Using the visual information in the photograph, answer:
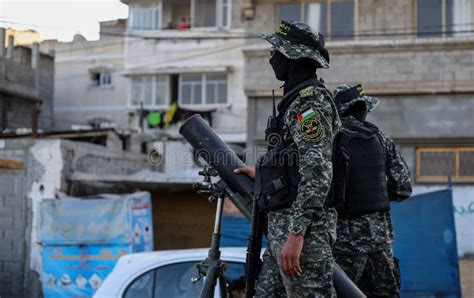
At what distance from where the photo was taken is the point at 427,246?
22.1 ft

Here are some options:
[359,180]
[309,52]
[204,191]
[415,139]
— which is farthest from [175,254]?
[415,139]

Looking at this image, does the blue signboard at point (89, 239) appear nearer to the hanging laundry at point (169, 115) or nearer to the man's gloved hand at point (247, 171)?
the man's gloved hand at point (247, 171)

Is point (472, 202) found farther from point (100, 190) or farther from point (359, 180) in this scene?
point (359, 180)

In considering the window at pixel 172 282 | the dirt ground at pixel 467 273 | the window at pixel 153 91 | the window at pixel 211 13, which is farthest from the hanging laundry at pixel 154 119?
the window at pixel 172 282

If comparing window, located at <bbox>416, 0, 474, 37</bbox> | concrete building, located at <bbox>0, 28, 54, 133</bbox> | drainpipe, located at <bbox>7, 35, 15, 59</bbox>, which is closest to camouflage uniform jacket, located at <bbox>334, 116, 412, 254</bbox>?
window, located at <bbox>416, 0, 474, 37</bbox>

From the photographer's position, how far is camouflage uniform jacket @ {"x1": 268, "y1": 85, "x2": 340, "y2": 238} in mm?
2652

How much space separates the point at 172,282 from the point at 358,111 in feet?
5.82

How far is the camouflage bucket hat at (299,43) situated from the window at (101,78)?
892 inches

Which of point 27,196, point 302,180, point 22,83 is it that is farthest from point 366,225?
point 22,83

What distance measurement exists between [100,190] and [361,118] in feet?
25.0

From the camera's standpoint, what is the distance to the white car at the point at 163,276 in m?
4.21

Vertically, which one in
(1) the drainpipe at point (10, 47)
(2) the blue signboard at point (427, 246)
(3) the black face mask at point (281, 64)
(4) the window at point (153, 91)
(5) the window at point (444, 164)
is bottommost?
(2) the blue signboard at point (427, 246)

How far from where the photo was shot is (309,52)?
289cm

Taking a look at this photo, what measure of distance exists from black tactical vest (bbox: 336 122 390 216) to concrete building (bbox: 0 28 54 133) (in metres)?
16.8
